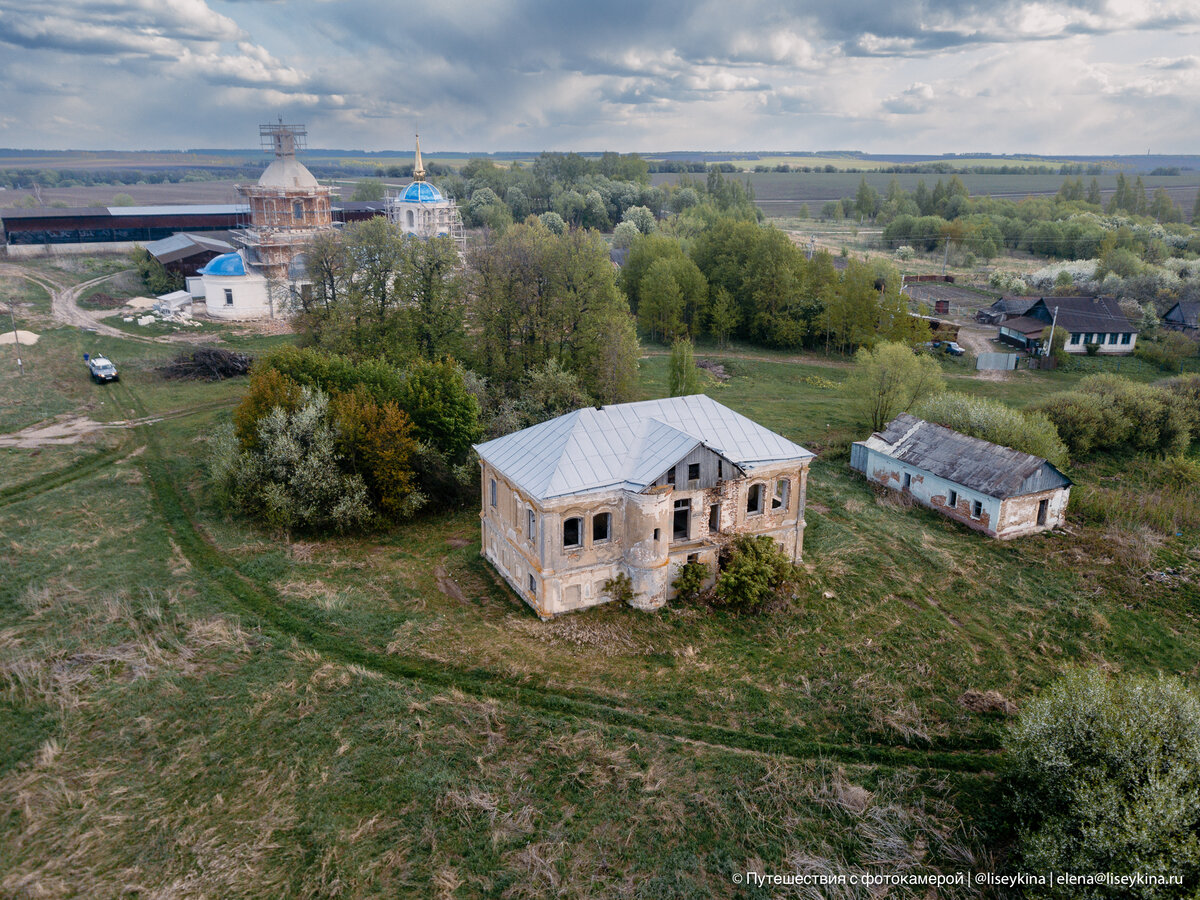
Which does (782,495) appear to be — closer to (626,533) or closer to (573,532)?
(626,533)

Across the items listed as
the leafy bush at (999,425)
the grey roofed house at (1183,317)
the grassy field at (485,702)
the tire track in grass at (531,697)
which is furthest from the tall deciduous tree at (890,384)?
the grey roofed house at (1183,317)

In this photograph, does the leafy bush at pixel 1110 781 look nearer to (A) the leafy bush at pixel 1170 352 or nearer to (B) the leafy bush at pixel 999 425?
(B) the leafy bush at pixel 999 425

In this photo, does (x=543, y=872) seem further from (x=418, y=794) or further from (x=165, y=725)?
(x=165, y=725)

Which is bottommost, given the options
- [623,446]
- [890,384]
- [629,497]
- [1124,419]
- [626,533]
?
[1124,419]

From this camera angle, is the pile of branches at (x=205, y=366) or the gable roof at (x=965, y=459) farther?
the pile of branches at (x=205, y=366)

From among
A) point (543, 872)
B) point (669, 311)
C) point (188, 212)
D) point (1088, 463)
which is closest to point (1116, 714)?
point (543, 872)

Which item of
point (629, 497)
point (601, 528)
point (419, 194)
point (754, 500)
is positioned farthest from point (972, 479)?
point (419, 194)
